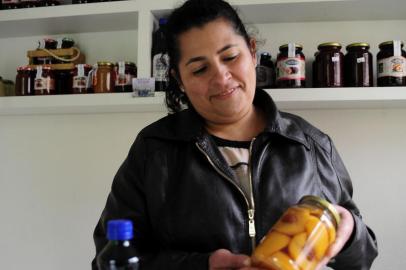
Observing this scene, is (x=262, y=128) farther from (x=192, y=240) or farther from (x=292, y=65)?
(x=292, y=65)

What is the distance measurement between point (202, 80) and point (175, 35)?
12 cm

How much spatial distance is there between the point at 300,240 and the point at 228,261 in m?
0.12

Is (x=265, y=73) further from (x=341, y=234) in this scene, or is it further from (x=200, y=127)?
(x=341, y=234)

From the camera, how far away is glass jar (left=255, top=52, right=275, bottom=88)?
1.08 m

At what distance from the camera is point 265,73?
3.55ft

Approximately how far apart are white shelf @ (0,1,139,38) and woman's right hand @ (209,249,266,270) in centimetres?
80

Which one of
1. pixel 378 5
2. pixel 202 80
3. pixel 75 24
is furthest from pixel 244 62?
pixel 75 24

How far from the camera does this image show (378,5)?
1.09 metres

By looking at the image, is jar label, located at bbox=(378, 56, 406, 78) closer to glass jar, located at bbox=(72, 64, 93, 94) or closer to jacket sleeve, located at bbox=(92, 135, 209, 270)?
jacket sleeve, located at bbox=(92, 135, 209, 270)

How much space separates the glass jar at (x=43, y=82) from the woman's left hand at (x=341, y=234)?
0.93 m

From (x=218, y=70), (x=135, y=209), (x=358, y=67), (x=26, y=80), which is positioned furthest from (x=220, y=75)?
(x=26, y=80)

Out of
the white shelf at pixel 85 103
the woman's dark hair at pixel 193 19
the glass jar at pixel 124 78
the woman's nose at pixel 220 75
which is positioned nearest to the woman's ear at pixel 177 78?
the woman's dark hair at pixel 193 19

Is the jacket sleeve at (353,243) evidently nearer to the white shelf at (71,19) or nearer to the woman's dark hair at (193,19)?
the woman's dark hair at (193,19)

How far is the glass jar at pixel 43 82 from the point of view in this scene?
1.16 metres
